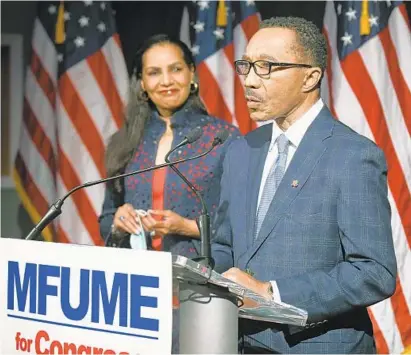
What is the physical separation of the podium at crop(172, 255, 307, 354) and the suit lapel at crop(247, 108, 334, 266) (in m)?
0.32

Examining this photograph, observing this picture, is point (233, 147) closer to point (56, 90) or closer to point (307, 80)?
point (307, 80)

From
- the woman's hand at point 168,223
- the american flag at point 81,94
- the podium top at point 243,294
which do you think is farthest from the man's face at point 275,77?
the american flag at point 81,94

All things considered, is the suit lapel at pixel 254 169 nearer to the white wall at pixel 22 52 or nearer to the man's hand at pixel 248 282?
the man's hand at pixel 248 282

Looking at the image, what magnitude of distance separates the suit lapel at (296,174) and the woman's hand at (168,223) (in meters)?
0.99

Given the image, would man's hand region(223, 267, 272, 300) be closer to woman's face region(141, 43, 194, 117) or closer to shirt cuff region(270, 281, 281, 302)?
shirt cuff region(270, 281, 281, 302)

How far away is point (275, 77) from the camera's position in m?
2.13

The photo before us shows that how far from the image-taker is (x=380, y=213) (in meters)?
2.01

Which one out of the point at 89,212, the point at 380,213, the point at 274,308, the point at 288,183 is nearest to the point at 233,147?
the point at 288,183

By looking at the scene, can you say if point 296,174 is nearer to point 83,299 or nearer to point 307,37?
point 307,37

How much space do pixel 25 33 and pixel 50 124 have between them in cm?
74

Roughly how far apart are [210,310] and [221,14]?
2.84 meters

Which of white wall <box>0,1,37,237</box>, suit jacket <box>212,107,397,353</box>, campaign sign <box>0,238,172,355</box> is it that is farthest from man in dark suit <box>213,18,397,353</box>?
white wall <box>0,1,37,237</box>

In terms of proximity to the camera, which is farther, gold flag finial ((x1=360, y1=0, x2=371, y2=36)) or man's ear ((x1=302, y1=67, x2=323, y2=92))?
gold flag finial ((x1=360, y1=0, x2=371, y2=36))

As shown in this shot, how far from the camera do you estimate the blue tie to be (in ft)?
7.04
